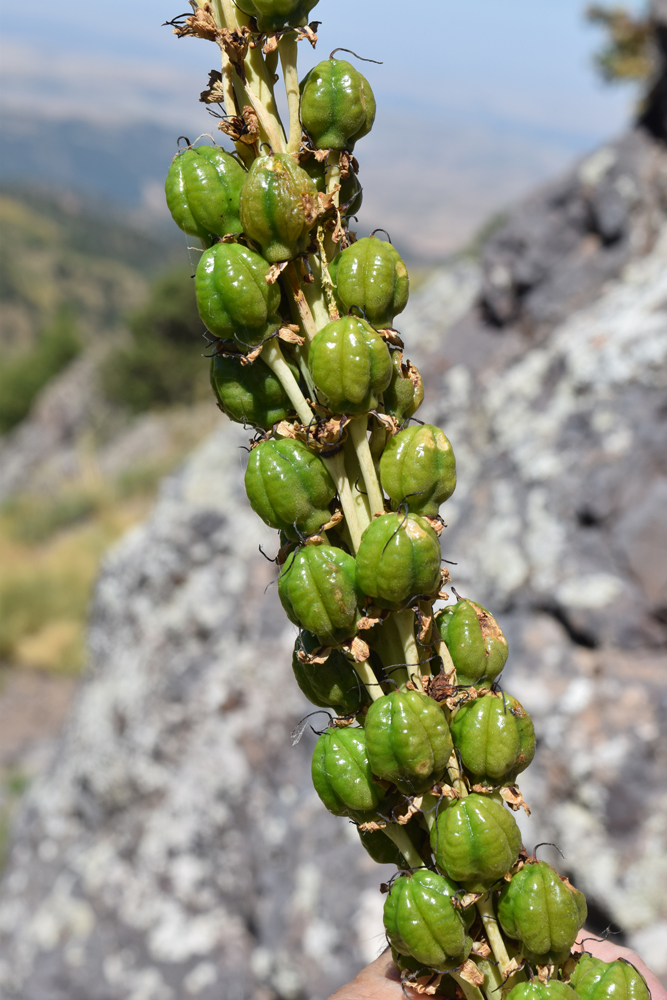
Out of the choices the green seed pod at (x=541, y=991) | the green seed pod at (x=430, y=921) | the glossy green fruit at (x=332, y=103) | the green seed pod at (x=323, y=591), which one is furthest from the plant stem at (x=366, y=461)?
the green seed pod at (x=541, y=991)

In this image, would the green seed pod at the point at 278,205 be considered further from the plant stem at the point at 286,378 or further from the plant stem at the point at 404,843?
the plant stem at the point at 404,843

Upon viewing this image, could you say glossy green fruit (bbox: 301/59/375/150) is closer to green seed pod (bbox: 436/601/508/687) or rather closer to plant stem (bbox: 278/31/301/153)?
plant stem (bbox: 278/31/301/153)

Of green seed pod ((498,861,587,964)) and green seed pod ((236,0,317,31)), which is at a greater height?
green seed pod ((236,0,317,31))

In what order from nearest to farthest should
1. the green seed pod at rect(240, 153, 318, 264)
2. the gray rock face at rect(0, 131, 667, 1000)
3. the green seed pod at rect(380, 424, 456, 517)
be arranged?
the green seed pod at rect(240, 153, 318, 264)
the green seed pod at rect(380, 424, 456, 517)
the gray rock face at rect(0, 131, 667, 1000)

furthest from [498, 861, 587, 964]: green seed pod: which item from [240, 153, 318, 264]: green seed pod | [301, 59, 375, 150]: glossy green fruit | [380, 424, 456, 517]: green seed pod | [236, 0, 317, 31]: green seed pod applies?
[236, 0, 317, 31]: green seed pod

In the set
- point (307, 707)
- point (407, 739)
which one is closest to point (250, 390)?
point (407, 739)

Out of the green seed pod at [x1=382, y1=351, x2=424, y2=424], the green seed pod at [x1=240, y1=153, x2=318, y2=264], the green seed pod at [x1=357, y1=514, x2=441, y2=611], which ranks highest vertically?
the green seed pod at [x1=240, y1=153, x2=318, y2=264]

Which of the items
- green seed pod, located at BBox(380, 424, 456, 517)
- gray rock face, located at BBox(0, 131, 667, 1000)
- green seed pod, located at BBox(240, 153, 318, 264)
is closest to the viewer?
green seed pod, located at BBox(240, 153, 318, 264)

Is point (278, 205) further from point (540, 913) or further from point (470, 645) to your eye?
point (540, 913)
